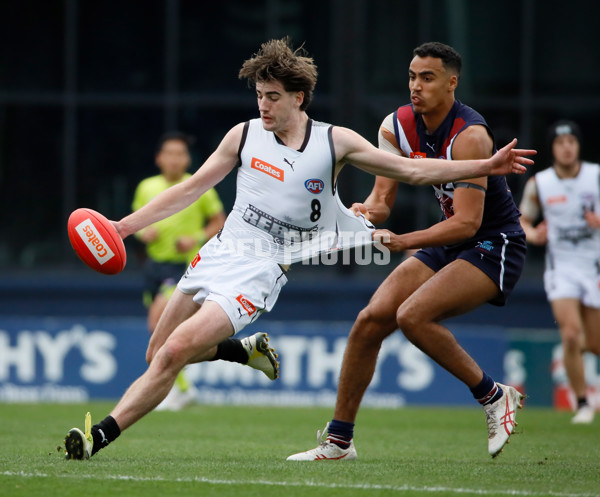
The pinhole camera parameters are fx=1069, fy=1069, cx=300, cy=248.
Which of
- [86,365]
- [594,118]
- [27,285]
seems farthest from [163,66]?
[594,118]

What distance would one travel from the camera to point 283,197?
6082 mm

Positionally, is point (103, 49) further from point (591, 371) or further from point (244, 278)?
point (244, 278)

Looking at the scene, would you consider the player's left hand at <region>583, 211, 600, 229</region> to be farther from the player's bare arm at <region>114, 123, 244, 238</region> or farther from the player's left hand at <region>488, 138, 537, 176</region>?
the player's bare arm at <region>114, 123, 244, 238</region>

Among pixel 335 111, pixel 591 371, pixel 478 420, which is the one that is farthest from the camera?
pixel 335 111

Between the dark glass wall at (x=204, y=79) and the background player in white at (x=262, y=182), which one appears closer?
the background player in white at (x=262, y=182)

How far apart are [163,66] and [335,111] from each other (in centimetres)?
258

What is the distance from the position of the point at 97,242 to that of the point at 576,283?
18.8ft

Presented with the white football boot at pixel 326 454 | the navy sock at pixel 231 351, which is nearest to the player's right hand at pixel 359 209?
the navy sock at pixel 231 351

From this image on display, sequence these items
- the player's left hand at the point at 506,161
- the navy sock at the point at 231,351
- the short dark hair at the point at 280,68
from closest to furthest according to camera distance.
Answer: the player's left hand at the point at 506,161
the short dark hair at the point at 280,68
the navy sock at the point at 231,351

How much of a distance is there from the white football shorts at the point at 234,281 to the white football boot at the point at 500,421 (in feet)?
4.79

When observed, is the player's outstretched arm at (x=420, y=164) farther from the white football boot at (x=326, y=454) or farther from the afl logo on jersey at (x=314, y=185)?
the white football boot at (x=326, y=454)

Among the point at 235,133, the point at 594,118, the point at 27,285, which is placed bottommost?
the point at 27,285

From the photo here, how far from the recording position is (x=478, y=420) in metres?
10.4

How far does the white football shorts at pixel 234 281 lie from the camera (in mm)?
Answer: 5969
